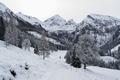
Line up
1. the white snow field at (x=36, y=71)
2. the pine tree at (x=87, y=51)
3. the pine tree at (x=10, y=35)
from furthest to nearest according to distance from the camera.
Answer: the pine tree at (x=10, y=35), the pine tree at (x=87, y=51), the white snow field at (x=36, y=71)

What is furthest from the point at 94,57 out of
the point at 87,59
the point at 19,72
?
the point at 19,72

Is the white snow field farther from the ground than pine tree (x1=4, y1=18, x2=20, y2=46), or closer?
closer

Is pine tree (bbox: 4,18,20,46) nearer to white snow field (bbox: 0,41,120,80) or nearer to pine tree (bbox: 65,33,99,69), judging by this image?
white snow field (bbox: 0,41,120,80)

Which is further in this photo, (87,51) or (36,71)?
(87,51)

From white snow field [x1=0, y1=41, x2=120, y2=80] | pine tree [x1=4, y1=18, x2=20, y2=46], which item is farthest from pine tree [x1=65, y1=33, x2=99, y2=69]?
pine tree [x1=4, y1=18, x2=20, y2=46]

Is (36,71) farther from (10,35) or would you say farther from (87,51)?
(10,35)

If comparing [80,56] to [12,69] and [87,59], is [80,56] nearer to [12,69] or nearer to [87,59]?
[87,59]

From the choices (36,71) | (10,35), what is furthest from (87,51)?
(10,35)

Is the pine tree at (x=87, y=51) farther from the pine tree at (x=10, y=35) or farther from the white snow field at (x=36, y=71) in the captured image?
the pine tree at (x=10, y=35)

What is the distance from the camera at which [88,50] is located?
60.8 metres

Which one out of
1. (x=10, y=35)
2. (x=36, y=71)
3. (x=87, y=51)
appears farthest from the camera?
(x=10, y=35)

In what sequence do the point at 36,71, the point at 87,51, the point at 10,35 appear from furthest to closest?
1. the point at 10,35
2. the point at 87,51
3. the point at 36,71

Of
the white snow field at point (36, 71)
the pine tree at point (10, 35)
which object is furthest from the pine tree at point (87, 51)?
the pine tree at point (10, 35)

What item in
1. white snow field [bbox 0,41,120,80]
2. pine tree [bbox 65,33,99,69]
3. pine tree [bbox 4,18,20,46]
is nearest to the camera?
white snow field [bbox 0,41,120,80]
